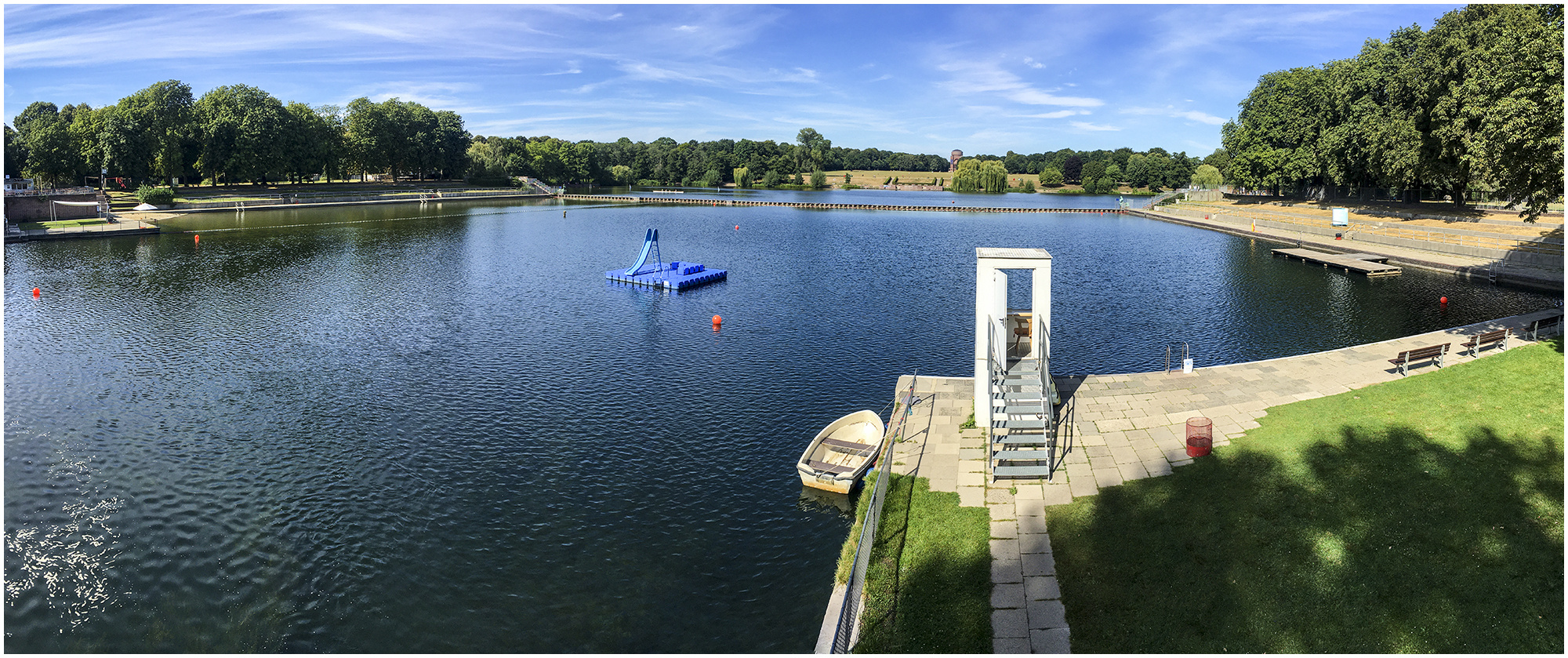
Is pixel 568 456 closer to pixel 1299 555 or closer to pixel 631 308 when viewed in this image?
pixel 1299 555

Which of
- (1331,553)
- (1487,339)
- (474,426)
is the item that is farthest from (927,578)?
(1487,339)

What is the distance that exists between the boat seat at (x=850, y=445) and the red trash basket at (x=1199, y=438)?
7.66 m

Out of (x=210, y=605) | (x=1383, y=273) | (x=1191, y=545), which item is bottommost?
(x=210, y=605)

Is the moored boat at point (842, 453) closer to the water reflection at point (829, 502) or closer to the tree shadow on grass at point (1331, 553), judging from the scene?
the water reflection at point (829, 502)

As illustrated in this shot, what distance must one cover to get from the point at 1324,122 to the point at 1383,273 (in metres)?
40.0

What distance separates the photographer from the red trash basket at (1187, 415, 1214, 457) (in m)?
19.1

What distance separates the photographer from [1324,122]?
8550 centimetres

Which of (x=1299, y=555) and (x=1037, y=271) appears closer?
(x=1299, y=555)

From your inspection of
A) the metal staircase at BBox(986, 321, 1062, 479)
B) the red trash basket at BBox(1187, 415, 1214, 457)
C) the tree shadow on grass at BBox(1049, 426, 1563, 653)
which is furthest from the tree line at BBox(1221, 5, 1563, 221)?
the metal staircase at BBox(986, 321, 1062, 479)

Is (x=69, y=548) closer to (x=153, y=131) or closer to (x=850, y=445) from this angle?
(x=850, y=445)

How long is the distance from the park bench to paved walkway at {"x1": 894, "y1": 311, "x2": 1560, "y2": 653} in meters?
0.50

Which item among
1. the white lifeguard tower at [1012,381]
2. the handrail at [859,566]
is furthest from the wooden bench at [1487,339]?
the handrail at [859,566]

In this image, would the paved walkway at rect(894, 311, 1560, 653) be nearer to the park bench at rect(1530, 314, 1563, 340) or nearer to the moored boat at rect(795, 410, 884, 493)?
the park bench at rect(1530, 314, 1563, 340)

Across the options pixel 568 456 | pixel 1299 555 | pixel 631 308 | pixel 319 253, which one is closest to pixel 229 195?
pixel 319 253
